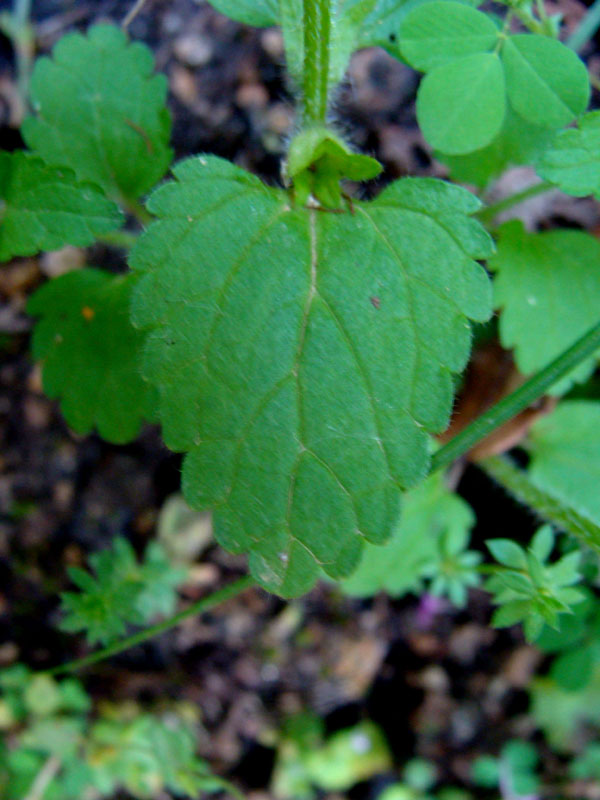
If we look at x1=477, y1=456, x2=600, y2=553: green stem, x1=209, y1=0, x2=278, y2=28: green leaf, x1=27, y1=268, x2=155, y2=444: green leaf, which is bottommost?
x1=27, y1=268, x2=155, y2=444: green leaf

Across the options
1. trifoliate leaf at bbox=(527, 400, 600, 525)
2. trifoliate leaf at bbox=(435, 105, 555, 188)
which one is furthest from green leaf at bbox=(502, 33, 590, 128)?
trifoliate leaf at bbox=(527, 400, 600, 525)

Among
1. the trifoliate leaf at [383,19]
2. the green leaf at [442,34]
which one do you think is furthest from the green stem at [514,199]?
the trifoliate leaf at [383,19]

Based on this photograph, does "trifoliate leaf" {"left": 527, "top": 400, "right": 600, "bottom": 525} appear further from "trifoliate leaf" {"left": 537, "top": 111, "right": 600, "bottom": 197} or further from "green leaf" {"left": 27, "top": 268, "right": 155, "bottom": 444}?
"green leaf" {"left": 27, "top": 268, "right": 155, "bottom": 444}

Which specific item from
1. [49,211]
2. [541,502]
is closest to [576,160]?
[541,502]

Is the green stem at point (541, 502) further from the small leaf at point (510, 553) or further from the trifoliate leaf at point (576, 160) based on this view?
the trifoliate leaf at point (576, 160)

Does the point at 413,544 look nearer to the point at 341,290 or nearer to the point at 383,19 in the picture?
the point at 341,290

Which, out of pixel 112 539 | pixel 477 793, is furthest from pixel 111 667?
pixel 477 793

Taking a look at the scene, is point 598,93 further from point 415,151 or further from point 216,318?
point 216,318
